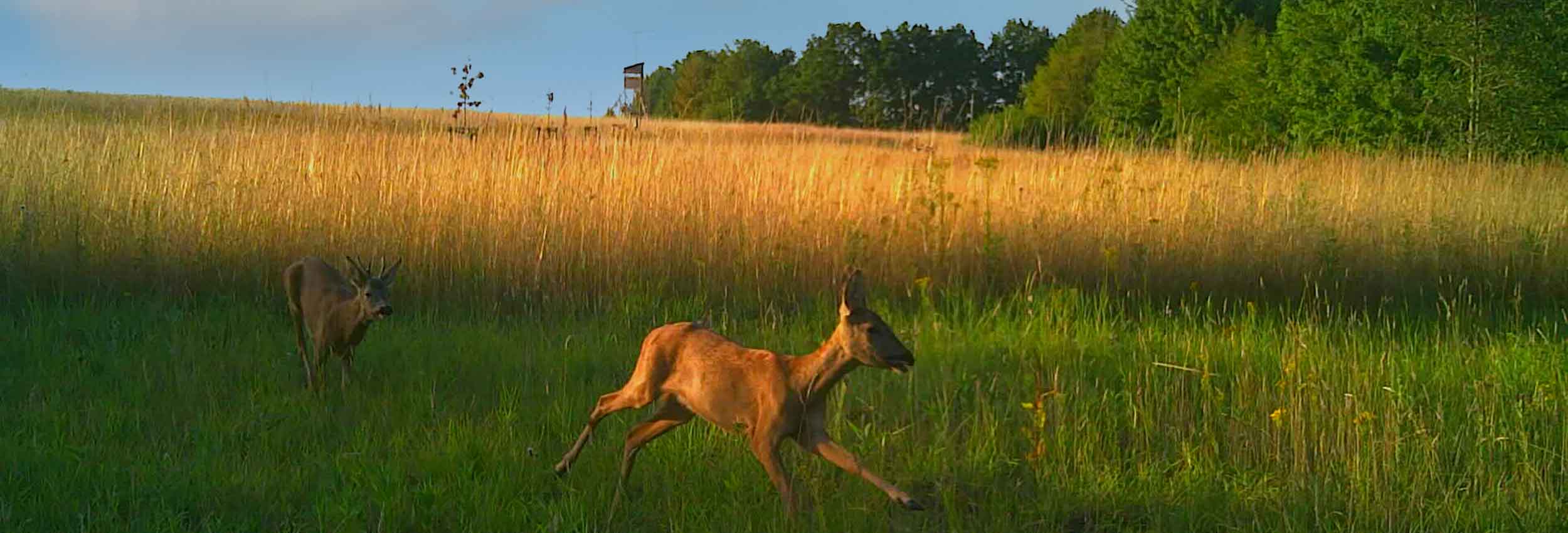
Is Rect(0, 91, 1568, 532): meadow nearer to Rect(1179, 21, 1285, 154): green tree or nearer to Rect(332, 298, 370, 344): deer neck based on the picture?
Rect(332, 298, 370, 344): deer neck

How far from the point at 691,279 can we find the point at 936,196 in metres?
1.88

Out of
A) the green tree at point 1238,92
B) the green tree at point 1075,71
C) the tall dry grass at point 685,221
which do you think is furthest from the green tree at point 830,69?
the tall dry grass at point 685,221

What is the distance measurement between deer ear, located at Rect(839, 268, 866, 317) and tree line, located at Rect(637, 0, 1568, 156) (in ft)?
20.5

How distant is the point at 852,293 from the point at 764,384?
1.42 ft

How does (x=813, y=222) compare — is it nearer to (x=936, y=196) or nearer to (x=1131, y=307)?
(x=936, y=196)

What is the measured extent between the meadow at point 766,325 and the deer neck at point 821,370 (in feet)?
1.57

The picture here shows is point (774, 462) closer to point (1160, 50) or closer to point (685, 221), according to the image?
point (685, 221)

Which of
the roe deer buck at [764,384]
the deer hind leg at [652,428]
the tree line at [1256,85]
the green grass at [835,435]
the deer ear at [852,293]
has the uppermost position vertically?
the tree line at [1256,85]

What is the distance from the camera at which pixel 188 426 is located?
475 centimetres

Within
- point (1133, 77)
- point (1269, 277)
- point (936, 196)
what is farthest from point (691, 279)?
point (1133, 77)

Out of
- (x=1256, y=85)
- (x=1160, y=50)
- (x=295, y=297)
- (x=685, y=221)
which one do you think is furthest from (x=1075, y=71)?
(x=295, y=297)

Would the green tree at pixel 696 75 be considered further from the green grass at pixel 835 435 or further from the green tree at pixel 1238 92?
the green grass at pixel 835 435

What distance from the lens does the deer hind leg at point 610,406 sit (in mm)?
3680

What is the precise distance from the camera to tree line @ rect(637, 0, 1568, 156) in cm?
1505
